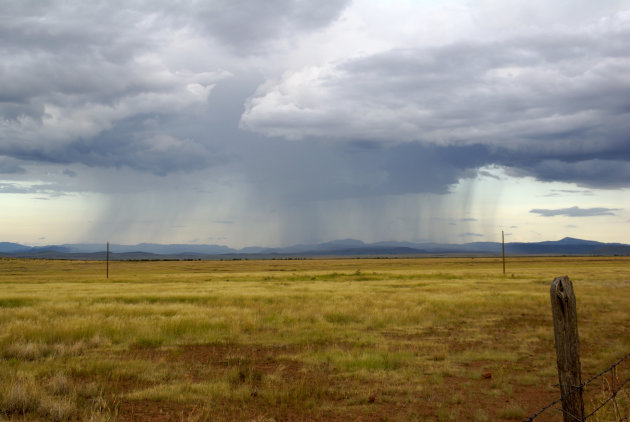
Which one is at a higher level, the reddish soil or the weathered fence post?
the weathered fence post

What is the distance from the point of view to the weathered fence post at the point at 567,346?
20.8 feet

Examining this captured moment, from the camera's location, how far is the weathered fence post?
Answer: 249 inches

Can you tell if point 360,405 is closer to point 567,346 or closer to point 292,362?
point 292,362

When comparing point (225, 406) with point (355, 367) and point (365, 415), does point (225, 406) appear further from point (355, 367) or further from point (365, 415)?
point (355, 367)

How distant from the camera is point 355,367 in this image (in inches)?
487

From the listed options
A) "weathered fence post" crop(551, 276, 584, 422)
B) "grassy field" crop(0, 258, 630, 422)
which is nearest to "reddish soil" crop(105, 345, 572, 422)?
"grassy field" crop(0, 258, 630, 422)

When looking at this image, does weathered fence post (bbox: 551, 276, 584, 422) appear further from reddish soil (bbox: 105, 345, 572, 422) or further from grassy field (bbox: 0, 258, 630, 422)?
reddish soil (bbox: 105, 345, 572, 422)

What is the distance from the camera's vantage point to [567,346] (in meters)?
6.46

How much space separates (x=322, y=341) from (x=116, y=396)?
7973 mm

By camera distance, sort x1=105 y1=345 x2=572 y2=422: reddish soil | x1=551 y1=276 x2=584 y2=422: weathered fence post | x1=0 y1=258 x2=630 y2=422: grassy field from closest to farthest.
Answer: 1. x1=551 y1=276 x2=584 y2=422: weathered fence post
2. x1=105 y1=345 x2=572 y2=422: reddish soil
3. x1=0 y1=258 x2=630 y2=422: grassy field

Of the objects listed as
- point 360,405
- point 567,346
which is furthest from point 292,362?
point 567,346

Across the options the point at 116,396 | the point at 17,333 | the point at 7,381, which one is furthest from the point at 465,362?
the point at 17,333

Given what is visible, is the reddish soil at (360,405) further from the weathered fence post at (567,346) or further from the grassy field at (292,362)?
the weathered fence post at (567,346)

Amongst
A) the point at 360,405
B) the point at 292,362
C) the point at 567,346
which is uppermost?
the point at 567,346
